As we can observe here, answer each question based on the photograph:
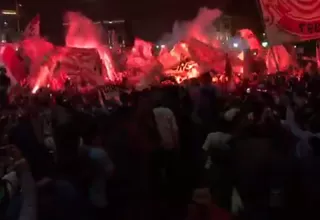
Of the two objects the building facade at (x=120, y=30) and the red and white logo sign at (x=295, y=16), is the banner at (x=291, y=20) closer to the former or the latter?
the red and white logo sign at (x=295, y=16)

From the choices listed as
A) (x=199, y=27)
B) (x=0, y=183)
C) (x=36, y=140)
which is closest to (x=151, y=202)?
(x=36, y=140)

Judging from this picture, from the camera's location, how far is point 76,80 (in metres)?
20.0

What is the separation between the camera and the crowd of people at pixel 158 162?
5.03 m

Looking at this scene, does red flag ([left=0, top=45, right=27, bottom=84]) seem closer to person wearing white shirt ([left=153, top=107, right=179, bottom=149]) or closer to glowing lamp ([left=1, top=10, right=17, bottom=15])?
person wearing white shirt ([left=153, top=107, right=179, bottom=149])

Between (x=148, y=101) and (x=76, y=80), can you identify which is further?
(x=76, y=80)

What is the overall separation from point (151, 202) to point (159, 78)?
39.9 ft

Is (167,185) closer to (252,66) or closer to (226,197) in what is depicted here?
(226,197)

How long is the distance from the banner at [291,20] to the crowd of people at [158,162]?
76 centimetres

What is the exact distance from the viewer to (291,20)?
920 cm

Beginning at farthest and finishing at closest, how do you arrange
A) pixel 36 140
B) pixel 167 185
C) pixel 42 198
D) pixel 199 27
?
1. pixel 199 27
2. pixel 167 185
3. pixel 36 140
4. pixel 42 198

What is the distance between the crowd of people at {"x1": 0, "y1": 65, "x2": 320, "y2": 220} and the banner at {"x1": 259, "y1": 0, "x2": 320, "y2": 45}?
76 centimetres

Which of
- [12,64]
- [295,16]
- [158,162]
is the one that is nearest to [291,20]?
[295,16]

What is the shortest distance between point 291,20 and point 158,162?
261cm

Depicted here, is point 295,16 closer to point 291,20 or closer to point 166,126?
point 291,20
